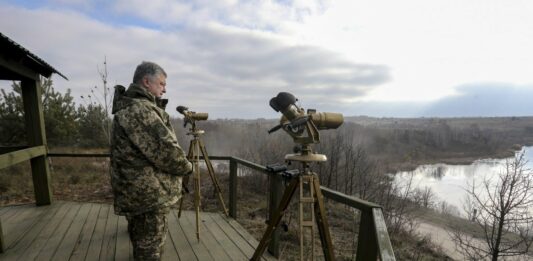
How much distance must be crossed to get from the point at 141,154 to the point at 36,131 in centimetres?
339

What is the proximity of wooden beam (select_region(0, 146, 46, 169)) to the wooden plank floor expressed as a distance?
30.4 inches

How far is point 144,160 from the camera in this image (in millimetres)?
1808

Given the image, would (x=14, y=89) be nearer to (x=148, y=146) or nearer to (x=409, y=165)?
(x=148, y=146)

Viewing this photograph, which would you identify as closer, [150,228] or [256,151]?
[150,228]

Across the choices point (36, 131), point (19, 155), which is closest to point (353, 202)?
point (19, 155)

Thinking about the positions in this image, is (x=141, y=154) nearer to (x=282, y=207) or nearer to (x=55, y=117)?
(x=282, y=207)

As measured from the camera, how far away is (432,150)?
3070cm

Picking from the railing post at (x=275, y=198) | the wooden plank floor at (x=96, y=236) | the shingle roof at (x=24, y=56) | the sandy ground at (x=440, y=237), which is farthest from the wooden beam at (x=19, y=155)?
the sandy ground at (x=440, y=237)

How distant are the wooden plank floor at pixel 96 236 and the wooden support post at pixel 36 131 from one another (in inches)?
10.0

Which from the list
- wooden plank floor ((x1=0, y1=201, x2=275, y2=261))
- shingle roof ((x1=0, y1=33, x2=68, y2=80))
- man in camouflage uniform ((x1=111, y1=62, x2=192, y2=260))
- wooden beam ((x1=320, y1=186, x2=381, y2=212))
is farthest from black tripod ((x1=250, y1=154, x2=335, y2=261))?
shingle roof ((x1=0, y1=33, x2=68, y2=80))

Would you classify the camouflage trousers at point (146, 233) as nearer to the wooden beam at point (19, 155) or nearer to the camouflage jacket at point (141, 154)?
the camouflage jacket at point (141, 154)

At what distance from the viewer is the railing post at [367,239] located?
1.65 metres

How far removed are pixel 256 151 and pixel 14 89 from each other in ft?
32.3

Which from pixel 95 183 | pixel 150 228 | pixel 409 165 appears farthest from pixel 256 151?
pixel 409 165
